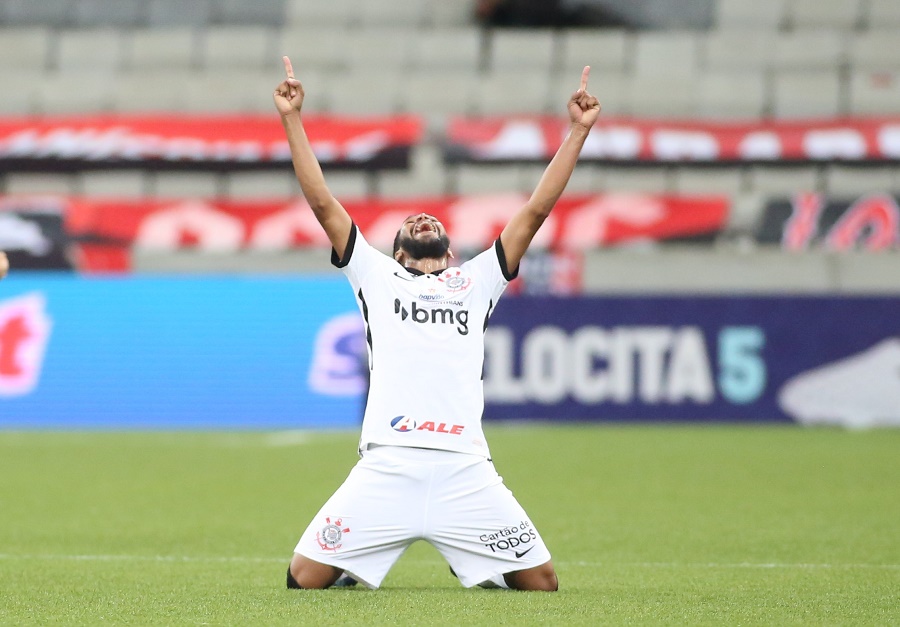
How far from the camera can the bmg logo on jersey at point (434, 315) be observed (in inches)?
241

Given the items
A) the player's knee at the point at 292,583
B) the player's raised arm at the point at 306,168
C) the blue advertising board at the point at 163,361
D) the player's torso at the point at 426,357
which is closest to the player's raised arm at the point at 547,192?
the player's torso at the point at 426,357

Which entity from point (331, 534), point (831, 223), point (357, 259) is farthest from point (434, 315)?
point (831, 223)

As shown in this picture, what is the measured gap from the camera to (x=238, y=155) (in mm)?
21875

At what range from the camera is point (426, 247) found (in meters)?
6.19

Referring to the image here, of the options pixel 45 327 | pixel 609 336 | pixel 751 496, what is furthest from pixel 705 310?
pixel 45 327

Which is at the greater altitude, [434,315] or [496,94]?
[496,94]

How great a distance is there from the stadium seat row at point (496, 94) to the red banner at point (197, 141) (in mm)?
562

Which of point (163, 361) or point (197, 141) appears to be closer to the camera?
point (163, 361)

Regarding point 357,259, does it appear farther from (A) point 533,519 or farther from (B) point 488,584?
(A) point 533,519

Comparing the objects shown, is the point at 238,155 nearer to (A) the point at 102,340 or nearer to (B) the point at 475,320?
(A) the point at 102,340

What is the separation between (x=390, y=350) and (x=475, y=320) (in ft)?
1.25

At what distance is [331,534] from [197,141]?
16.8m

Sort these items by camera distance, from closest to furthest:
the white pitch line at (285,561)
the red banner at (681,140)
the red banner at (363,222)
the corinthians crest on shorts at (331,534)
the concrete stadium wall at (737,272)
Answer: the corinthians crest on shorts at (331,534), the white pitch line at (285,561), the concrete stadium wall at (737,272), the red banner at (363,222), the red banner at (681,140)

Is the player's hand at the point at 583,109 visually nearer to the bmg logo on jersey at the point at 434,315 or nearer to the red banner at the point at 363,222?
the bmg logo on jersey at the point at 434,315
